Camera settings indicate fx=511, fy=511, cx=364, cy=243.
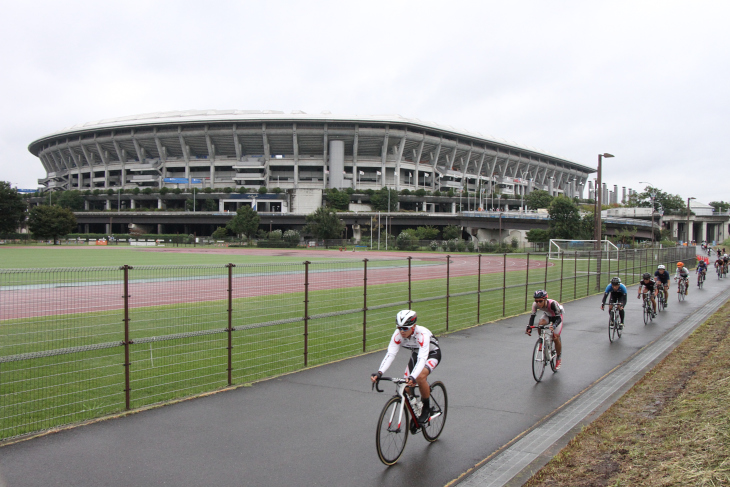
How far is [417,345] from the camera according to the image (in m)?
5.91

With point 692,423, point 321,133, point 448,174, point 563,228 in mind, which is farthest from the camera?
point 448,174

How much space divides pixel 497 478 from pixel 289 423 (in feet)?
9.07

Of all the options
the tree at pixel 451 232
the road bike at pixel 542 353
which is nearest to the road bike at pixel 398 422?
the road bike at pixel 542 353

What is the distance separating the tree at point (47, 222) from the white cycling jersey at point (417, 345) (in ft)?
304

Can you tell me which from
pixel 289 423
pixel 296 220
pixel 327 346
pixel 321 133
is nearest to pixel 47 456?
pixel 289 423

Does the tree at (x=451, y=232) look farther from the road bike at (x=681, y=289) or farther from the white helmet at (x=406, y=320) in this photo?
the white helmet at (x=406, y=320)

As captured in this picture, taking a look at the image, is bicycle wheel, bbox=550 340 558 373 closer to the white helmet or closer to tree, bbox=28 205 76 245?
the white helmet

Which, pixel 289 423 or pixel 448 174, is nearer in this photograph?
pixel 289 423

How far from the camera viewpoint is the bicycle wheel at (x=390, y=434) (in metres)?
5.26

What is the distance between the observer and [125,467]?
209 inches

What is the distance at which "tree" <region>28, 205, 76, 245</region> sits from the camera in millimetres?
82812

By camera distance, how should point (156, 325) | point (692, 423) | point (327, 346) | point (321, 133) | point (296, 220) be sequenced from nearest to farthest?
point (692, 423), point (327, 346), point (156, 325), point (296, 220), point (321, 133)

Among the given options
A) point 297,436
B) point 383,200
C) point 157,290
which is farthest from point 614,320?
point 383,200

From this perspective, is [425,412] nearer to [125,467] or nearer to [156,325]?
[125,467]
